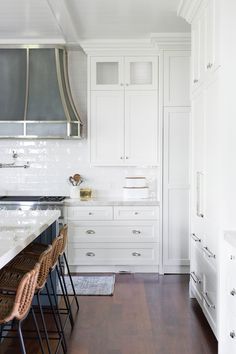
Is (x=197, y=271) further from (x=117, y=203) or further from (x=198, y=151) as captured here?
(x=117, y=203)

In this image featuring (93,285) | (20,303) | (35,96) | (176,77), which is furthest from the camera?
(35,96)

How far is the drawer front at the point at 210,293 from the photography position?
2.94m

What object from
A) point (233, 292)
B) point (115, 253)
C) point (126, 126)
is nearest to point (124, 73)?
point (126, 126)

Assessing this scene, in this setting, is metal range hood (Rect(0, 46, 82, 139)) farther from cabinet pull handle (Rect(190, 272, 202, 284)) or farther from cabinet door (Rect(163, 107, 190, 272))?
cabinet pull handle (Rect(190, 272, 202, 284))

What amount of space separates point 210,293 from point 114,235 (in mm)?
1882

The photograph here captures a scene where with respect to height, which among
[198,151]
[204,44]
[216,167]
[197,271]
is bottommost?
[197,271]

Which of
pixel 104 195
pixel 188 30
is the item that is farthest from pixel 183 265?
pixel 188 30

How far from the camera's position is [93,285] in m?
4.34

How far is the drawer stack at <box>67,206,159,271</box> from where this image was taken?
4.78m

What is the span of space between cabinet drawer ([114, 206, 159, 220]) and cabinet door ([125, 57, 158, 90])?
1.49 metres

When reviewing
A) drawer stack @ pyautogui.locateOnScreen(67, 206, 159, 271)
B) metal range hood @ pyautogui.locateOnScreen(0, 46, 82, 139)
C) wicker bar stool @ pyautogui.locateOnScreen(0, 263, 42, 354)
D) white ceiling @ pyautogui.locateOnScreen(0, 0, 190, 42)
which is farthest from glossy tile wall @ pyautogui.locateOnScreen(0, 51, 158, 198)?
wicker bar stool @ pyautogui.locateOnScreen(0, 263, 42, 354)

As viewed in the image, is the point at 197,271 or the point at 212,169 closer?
the point at 212,169

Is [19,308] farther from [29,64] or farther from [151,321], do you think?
[29,64]

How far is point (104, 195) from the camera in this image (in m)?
5.33
